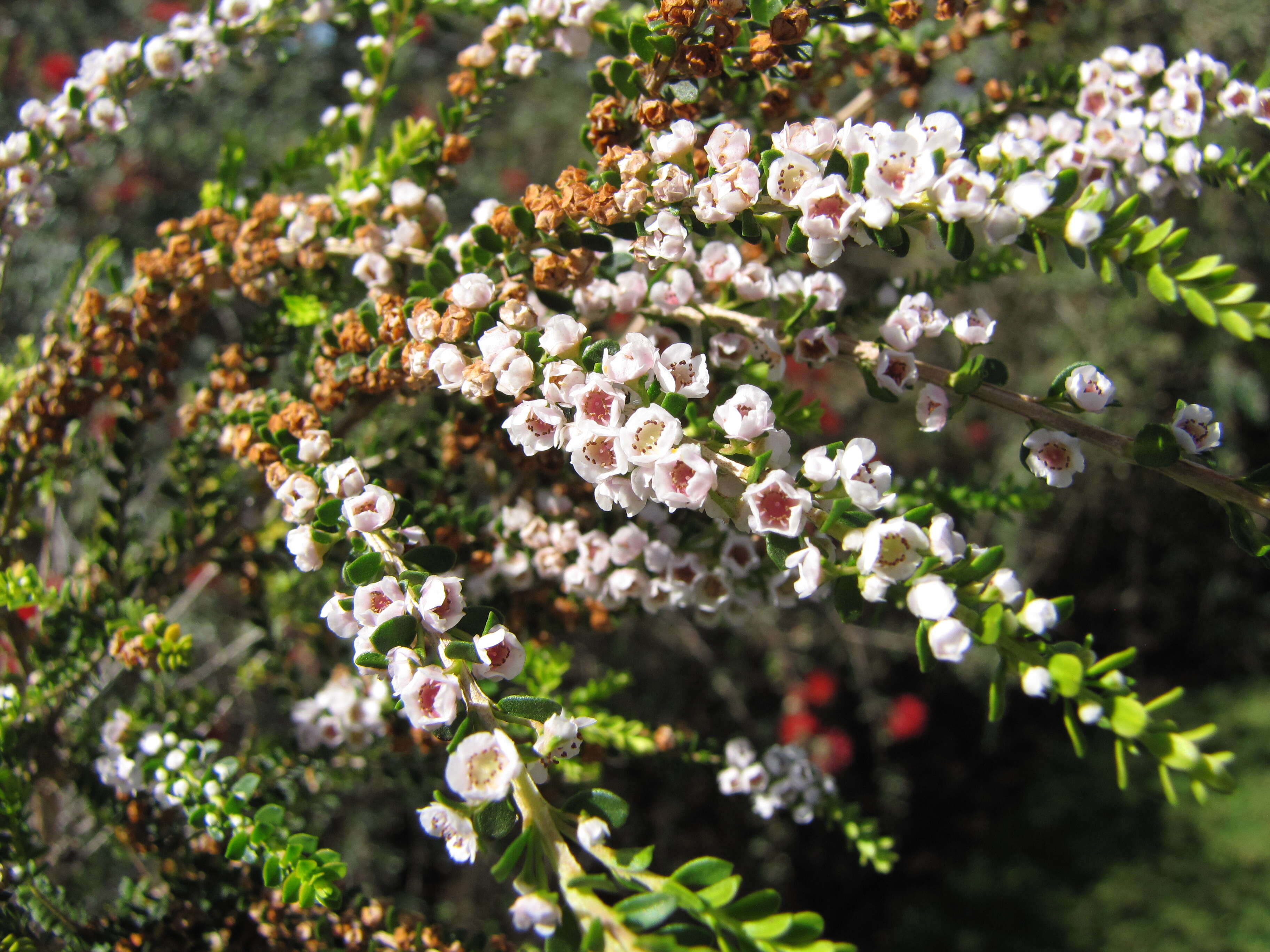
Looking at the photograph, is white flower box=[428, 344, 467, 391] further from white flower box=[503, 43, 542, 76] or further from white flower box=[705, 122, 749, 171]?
white flower box=[503, 43, 542, 76]

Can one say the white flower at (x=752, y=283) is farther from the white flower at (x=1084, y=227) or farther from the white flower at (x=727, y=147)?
the white flower at (x=1084, y=227)

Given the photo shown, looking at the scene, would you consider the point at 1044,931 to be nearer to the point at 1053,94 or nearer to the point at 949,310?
the point at 949,310

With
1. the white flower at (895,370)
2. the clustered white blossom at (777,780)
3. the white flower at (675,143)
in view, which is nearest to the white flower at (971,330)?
the white flower at (895,370)

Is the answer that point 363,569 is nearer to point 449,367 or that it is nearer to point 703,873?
point 449,367

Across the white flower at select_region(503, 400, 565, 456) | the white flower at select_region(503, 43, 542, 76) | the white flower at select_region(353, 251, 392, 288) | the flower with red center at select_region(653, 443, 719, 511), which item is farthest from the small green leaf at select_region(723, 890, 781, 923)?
the white flower at select_region(503, 43, 542, 76)

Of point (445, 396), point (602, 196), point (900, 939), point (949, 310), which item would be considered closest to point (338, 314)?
point (445, 396)

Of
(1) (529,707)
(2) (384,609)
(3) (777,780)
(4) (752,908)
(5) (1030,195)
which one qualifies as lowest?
(3) (777,780)

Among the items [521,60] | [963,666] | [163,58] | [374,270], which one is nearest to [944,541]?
[374,270]
